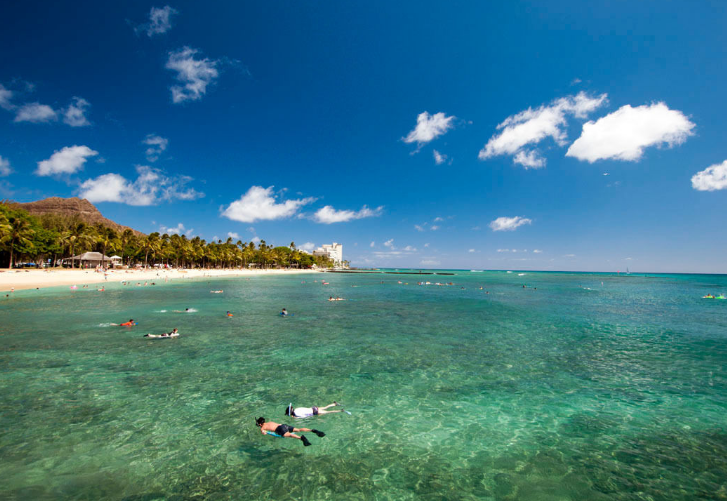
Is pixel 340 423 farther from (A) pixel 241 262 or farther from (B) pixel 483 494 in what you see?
(A) pixel 241 262

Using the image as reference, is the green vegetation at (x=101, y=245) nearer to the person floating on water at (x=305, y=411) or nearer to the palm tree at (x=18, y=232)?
the palm tree at (x=18, y=232)

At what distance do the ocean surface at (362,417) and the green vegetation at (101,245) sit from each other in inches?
2892

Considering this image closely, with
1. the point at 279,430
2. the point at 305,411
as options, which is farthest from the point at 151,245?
the point at 279,430

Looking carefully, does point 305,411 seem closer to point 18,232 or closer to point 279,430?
point 279,430

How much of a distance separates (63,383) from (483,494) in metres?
15.7

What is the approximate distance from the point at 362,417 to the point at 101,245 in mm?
124294

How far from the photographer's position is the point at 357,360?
16.9m

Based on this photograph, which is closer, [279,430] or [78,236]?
[279,430]

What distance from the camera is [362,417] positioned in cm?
1049

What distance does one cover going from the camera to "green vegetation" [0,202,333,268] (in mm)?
71125

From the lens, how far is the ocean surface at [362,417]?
726 centimetres

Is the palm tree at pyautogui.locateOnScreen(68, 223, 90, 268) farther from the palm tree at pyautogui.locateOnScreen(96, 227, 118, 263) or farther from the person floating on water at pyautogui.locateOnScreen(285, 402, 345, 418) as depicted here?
the person floating on water at pyautogui.locateOnScreen(285, 402, 345, 418)

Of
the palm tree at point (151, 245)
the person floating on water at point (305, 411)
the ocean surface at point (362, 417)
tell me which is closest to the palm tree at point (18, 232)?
the palm tree at point (151, 245)

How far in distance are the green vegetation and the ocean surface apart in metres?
73.5
